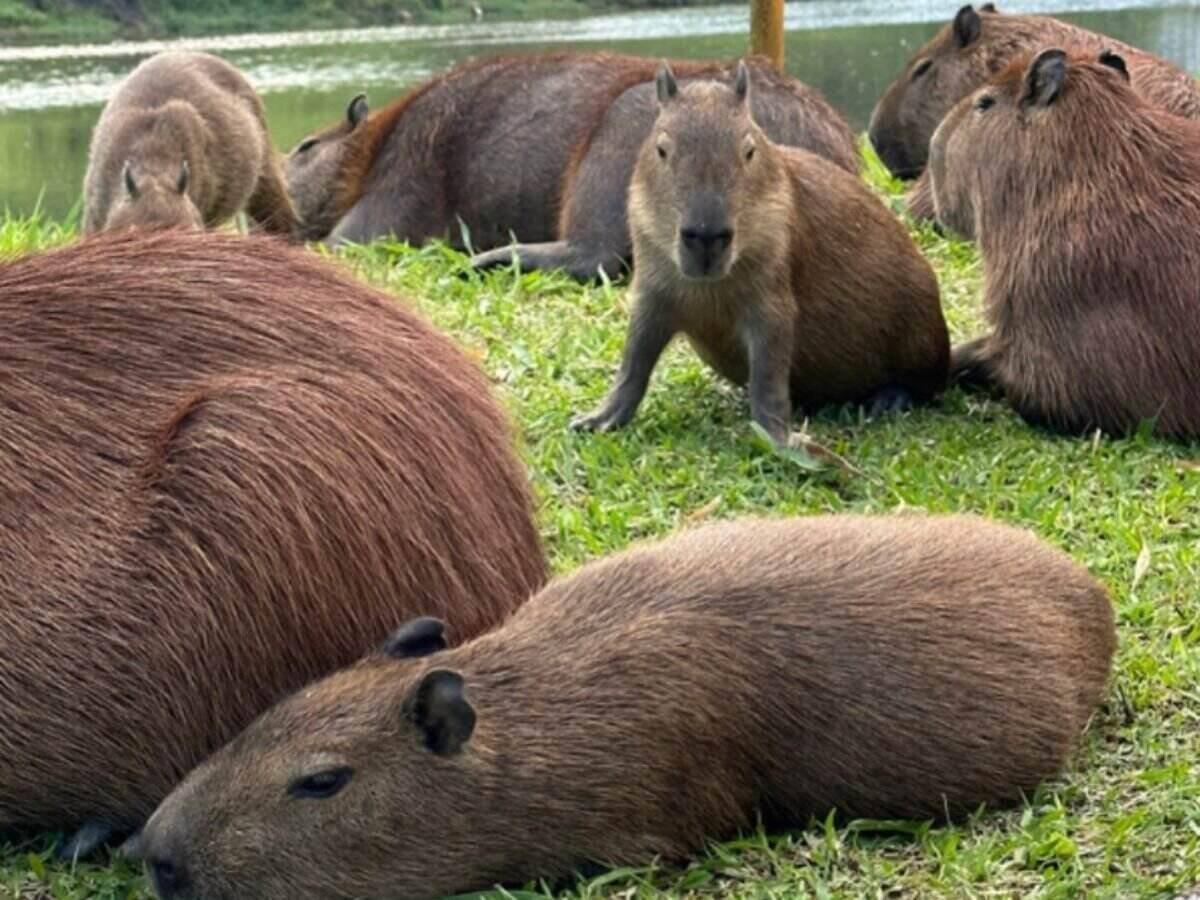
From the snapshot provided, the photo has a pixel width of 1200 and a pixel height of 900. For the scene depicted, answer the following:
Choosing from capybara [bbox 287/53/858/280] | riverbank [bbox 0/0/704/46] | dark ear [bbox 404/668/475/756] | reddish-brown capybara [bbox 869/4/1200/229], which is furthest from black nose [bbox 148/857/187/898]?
riverbank [bbox 0/0/704/46]

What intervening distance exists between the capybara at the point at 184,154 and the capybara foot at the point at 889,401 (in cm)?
218

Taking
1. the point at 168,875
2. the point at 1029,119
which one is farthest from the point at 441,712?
the point at 1029,119

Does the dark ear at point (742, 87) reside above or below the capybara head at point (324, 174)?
above

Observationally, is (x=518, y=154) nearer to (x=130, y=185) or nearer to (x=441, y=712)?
(x=130, y=185)

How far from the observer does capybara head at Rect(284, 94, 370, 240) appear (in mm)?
8719

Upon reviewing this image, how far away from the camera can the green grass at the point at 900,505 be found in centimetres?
308

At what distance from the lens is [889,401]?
5.59 meters

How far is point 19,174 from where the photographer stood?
1456 cm

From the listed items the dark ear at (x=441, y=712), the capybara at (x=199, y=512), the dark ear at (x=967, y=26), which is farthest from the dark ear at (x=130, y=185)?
the dark ear at (x=441, y=712)

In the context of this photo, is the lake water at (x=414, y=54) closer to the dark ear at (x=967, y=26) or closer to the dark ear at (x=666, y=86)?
the dark ear at (x=967, y=26)

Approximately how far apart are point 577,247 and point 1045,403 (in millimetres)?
2339

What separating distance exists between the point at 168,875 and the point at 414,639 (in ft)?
1.62

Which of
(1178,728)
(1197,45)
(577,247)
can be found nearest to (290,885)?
(1178,728)

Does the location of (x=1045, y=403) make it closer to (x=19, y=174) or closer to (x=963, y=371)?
(x=963, y=371)
